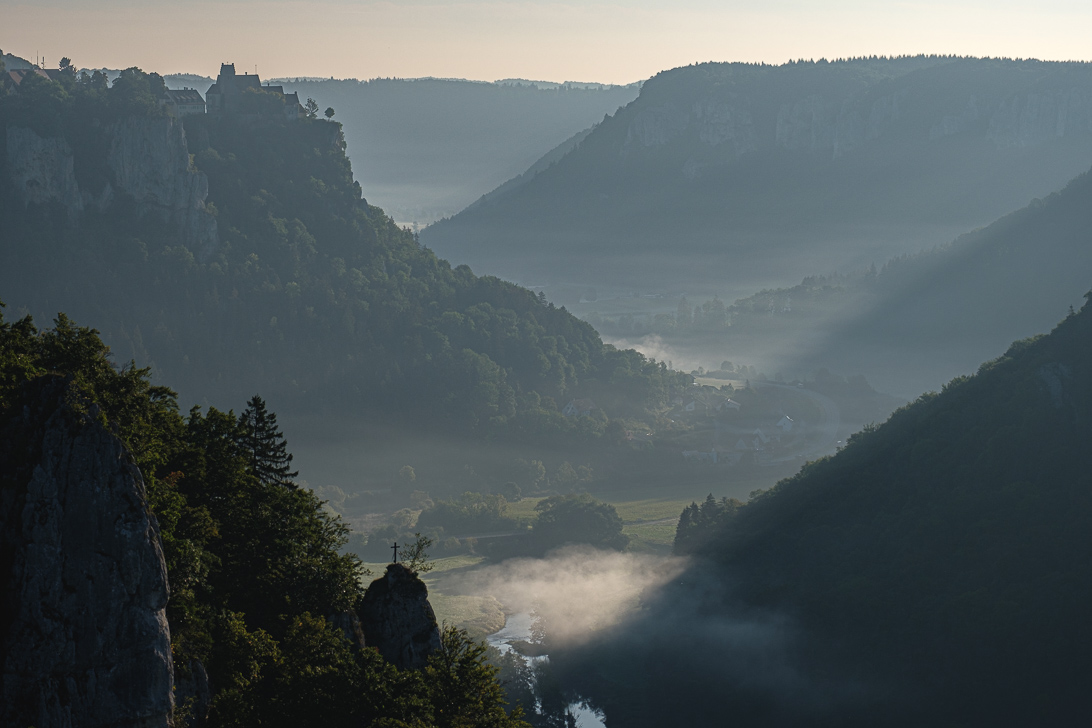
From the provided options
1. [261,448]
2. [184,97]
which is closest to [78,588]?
[261,448]

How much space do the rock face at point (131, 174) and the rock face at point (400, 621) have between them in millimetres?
150094

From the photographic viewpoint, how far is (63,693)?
28.1 m

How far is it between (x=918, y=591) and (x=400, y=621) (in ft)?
202

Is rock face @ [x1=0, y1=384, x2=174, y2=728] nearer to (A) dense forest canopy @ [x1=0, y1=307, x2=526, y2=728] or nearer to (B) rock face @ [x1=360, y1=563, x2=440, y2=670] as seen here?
(A) dense forest canopy @ [x1=0, y1=307, x2=526, y2=728]

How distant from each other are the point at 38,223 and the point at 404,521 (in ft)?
250

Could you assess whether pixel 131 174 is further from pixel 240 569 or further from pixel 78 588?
pixel 78 588

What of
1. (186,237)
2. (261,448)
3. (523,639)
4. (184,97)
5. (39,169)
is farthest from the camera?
(184,97)

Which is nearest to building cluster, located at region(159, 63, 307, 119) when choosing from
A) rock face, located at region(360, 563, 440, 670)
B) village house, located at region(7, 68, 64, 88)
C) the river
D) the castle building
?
the castle building

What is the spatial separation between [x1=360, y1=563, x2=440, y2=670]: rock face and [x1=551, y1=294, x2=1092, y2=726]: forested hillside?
47765mm

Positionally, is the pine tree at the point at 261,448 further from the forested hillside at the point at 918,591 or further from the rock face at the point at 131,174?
the rock face at the point at 131,174

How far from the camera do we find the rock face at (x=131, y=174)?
6663 inches

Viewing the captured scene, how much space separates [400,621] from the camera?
131 ft

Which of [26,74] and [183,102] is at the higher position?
[26,74]

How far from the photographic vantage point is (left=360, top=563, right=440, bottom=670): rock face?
39562 mm
